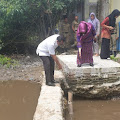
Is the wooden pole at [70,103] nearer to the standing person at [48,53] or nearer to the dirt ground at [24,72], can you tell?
the standing person at [48,53]

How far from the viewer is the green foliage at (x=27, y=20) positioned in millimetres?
7793

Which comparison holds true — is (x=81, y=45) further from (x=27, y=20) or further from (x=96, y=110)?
(x=27, y=20)

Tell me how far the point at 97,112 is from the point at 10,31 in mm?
6773

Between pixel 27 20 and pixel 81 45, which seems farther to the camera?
pixel 27 20

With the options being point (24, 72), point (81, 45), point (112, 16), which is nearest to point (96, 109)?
point (81, 45)

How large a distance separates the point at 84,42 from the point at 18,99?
6.97 ft

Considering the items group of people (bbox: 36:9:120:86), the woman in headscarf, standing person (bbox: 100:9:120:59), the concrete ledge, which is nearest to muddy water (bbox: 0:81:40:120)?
the concrete ledge

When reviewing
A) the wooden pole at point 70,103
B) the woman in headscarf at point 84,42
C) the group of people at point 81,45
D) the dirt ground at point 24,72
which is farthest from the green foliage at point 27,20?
the wooden pole at point 70,103

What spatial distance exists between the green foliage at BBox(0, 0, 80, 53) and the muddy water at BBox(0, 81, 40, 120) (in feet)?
Result: 10.5

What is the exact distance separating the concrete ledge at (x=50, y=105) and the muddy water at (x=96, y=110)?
0.65 m

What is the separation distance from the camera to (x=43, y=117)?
109 inches

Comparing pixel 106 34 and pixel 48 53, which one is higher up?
pixel 106 34

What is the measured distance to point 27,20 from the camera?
9289 millimetres

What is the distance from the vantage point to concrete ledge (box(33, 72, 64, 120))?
2.79m
